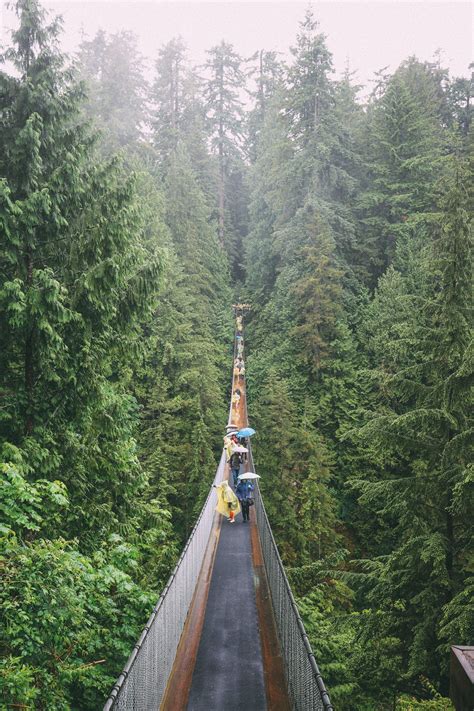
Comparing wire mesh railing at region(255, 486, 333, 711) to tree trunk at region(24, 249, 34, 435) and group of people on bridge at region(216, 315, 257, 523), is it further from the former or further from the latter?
tree trunk at region(24, 249, 34, 435)

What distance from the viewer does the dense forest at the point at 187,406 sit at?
559 cm

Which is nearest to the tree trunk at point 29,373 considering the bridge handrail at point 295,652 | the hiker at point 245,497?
the bridge handrail at point 295,652

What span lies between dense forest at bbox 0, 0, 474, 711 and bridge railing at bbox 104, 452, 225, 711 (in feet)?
1.31

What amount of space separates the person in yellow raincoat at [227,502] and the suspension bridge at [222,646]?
2.34 metres

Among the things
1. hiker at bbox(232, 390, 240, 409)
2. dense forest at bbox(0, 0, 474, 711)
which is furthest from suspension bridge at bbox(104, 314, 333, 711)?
hiker at bbox(232, 390, 240, 409)

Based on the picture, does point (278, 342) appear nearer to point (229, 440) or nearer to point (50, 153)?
point (229, 440)

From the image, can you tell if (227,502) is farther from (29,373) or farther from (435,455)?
(29,373)

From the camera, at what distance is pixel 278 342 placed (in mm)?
25688

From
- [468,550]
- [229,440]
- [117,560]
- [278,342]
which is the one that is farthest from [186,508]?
[117,560]

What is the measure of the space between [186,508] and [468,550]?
464 inches

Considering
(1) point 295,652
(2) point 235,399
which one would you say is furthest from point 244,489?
(2) point 235,399

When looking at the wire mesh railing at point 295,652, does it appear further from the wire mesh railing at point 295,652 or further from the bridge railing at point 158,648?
the bridge railing at point 158,648

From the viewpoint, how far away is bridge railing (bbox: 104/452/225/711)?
12.9 feet

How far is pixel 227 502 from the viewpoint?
1201 centimetres
